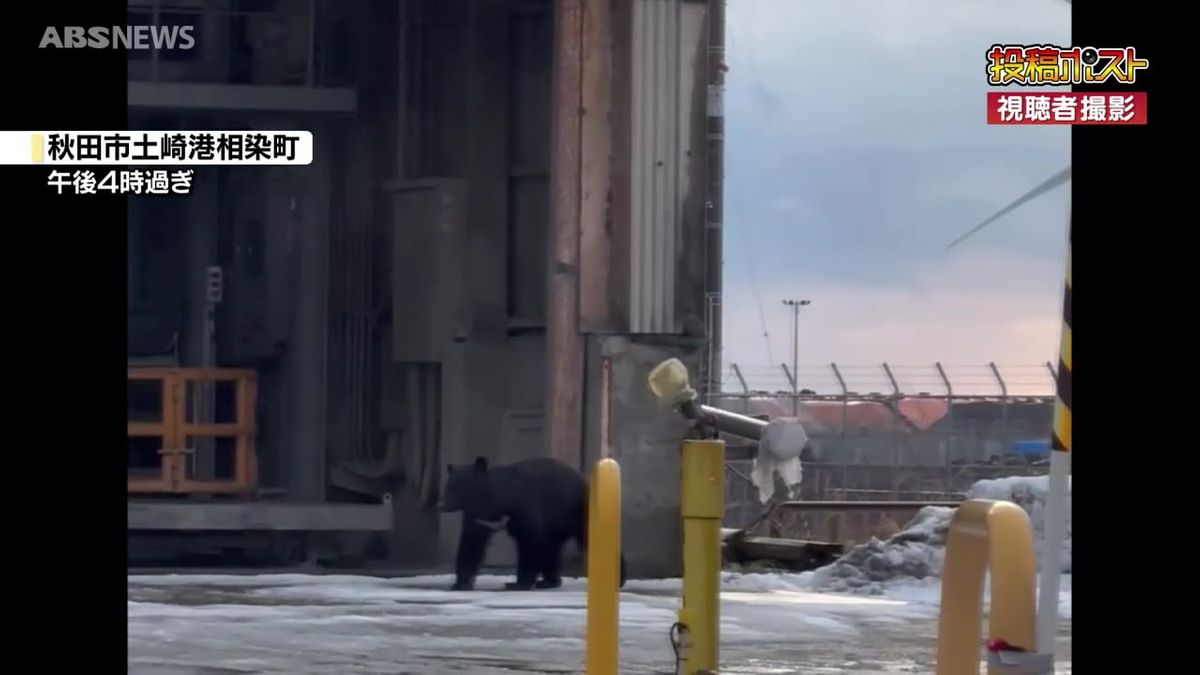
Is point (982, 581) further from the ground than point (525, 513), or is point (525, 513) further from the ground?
point (982, 581)

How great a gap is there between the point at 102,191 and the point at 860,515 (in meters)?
9.39

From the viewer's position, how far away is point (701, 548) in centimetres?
546

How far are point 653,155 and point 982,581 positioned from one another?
5960mm

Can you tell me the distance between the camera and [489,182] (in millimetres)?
11898

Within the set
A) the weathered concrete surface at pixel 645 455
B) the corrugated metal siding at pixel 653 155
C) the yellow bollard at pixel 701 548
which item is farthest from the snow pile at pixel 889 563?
the yellow bollard at pixel 701 548

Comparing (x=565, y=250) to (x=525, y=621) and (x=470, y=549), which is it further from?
(x=525, y=621)

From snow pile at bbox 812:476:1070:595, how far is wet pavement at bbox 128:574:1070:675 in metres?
0.31

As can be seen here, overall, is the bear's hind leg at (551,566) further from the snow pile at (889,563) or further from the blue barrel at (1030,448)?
the blue barrel at (1030,448)

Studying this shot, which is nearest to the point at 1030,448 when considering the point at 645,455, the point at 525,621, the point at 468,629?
the point at 645,455

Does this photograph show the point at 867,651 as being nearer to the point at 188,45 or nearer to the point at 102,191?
the point at 102,191

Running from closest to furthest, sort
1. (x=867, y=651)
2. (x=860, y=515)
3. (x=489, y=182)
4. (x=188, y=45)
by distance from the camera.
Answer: (x=867, y=651), (x=489, y=182), (x=188, y=45), (x=860, y=515)

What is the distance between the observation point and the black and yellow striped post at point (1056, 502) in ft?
15.3
